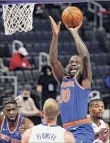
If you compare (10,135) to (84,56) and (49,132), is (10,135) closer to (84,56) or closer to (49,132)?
(84,56)

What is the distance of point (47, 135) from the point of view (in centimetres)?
667

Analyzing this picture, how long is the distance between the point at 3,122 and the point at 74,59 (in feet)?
5.81

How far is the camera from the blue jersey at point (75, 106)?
7742mm

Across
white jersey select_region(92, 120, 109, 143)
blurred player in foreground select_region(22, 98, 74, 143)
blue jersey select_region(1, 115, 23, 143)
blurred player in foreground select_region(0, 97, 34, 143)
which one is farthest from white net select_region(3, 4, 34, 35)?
blurred player in foreground select_region(22, 98, 74, 143)

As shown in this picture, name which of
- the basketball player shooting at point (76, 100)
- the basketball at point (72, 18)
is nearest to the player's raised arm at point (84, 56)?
the basketball player shooting at point (76, 100)

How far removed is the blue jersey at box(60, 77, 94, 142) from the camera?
7.74m

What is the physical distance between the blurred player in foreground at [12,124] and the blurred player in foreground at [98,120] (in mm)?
948

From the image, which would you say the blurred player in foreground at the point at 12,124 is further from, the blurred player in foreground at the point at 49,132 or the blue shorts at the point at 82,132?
the blurred player in foreground at the point at 49,132

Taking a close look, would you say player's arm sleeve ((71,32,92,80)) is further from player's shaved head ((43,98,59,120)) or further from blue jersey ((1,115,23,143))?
blue jersey ((1,115,23,143))

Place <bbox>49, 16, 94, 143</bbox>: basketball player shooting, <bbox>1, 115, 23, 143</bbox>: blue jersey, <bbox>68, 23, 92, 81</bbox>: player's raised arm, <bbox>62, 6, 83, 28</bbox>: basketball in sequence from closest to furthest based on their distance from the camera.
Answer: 1. <bbox>68, 23, 92, 81</bbox>: player's raised arm
2. <bbox>49, 16, 94, 143</bbox>: basketball player shooting
3. <bbox>62, 6, 83, 28</bbox>: basketball
4. <bbox>1, 115, 23, 143</bbox>: blue jersey

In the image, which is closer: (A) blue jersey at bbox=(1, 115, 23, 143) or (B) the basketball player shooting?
(B) the basketball player shooting

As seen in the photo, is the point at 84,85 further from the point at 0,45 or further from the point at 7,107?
the point at 0,45

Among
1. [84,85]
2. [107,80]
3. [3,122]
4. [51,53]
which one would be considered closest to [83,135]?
[84,85]

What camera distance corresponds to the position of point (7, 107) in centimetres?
888
